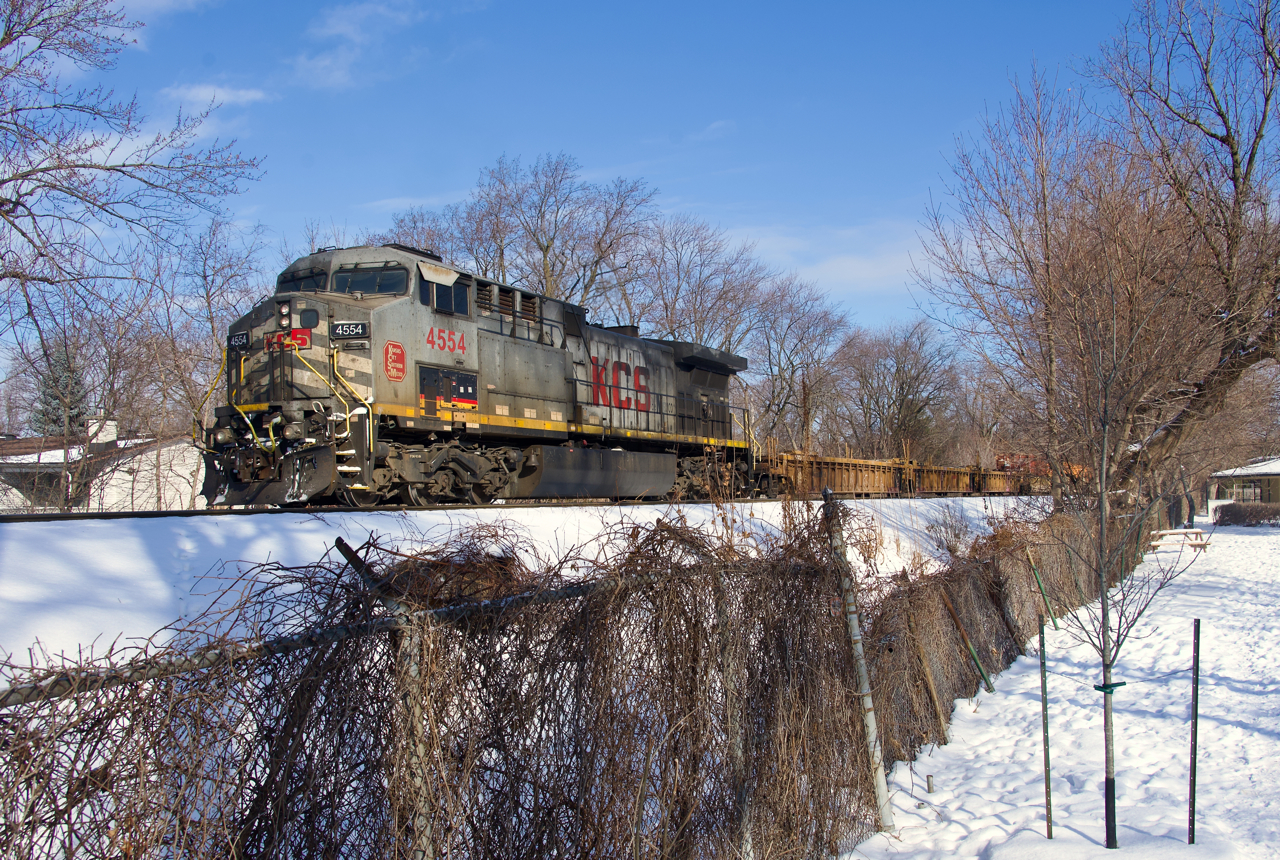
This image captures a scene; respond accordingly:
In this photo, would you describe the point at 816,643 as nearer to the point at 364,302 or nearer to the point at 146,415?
the point at 364,302

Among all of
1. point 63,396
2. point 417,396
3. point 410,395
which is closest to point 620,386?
point 417,396

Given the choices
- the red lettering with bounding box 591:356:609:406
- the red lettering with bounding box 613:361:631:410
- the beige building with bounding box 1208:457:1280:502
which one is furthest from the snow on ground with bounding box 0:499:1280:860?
Answer: the beige building with bounding box 1208:457:1280:502

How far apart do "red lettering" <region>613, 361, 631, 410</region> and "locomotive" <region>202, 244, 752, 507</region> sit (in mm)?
48

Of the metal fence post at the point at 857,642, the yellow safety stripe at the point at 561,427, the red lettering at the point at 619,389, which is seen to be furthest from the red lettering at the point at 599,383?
the metal fence post at the point at 857,642

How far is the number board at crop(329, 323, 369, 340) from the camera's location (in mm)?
10914

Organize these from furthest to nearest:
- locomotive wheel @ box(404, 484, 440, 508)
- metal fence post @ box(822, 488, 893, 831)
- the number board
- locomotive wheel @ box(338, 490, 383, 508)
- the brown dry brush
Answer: locomotive wheel @ box(404, 484, 440, 508) < the number board < locomotive wheel @ box(338, 490, 383, 508) < metal fence post @ box(822, 488, 893, 831) < the brown dry brush

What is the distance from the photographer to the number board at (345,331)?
10.9 meters

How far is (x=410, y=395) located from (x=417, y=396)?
121 mm

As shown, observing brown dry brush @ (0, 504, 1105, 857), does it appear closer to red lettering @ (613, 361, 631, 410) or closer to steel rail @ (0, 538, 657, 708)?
steel rail @ (0, 538, 657, 708)

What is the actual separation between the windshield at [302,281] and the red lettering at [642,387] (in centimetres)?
719

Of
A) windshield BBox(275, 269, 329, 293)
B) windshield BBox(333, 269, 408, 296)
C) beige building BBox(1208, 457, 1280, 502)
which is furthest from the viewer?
beige building BBox(1208, 457, 1280, 502)

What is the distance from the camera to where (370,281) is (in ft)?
38.8

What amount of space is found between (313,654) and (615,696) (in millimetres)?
1315

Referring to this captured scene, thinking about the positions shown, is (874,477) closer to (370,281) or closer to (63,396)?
(370,281)
